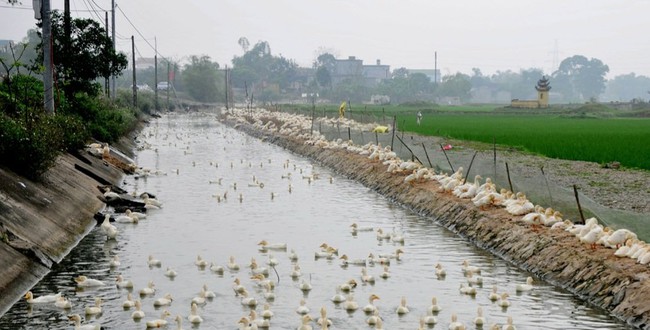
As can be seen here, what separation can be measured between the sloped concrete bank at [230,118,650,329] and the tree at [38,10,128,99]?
53.2 ft

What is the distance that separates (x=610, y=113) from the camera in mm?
92562

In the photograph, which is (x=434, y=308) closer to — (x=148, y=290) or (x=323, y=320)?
(x=323, y=320)

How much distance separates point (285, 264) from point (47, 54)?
1388 cm

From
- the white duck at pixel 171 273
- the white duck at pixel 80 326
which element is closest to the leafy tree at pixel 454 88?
the white duck at pixel 171 273

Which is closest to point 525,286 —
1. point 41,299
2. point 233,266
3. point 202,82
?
point 233,266

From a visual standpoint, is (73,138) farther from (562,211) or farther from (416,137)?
(416,137)

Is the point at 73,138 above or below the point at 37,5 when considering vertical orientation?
below

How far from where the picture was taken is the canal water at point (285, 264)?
1437 cm

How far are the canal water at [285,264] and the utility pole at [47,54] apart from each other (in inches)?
145

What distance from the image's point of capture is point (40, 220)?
1905cm

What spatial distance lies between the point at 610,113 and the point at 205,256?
7937 centimetres

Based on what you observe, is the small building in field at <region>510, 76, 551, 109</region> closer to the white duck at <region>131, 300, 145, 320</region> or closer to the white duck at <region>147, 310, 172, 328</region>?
the white duck at <region>131, 300, 145, 320</region>

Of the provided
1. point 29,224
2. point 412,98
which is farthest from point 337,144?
point 412,98

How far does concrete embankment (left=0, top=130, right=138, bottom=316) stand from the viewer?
1550cm
